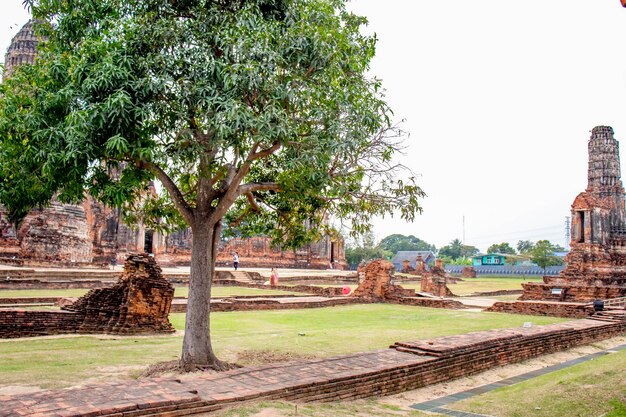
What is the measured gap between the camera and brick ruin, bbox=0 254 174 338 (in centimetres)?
1013

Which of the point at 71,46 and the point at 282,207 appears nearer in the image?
the point at 71,46

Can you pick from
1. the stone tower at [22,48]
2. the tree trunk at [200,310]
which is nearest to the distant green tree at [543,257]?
the stone tower at [22,48]

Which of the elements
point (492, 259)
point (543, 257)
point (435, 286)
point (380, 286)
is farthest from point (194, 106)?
point (492, 259)

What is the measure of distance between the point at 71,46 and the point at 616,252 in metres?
27.5

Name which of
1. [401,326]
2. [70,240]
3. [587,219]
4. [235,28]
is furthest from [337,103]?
[587,219]

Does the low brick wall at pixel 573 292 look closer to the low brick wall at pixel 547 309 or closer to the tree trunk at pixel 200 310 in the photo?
the low brick wall at pixel 547 309

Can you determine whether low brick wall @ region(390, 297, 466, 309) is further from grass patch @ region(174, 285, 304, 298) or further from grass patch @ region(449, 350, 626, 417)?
grass patch @ region(449, 350, 626, 417)

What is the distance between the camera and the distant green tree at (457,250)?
9531 cm

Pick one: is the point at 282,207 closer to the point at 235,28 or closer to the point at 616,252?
the point at 235,28

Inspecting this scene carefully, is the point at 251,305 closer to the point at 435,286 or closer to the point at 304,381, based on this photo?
the point at 304,381

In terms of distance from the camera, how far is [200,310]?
7387mm

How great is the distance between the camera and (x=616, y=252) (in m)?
27.7

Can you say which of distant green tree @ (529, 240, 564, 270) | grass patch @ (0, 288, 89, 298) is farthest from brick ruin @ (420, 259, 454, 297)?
distant green tree @ (529, 240, 564, 270)

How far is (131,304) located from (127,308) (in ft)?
0.34
